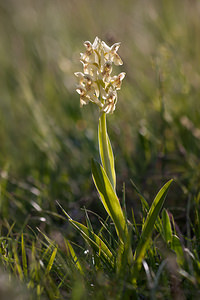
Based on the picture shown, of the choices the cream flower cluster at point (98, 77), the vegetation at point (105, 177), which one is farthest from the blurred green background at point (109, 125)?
the cream flower cluster at point (98, 77)

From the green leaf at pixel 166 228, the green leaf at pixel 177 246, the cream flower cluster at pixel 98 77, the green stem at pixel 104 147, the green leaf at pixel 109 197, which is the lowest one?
the green leaf at pixel 177 246

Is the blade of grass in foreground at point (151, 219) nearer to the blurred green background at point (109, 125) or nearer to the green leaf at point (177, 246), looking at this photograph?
the green leaf at point (177, 246)

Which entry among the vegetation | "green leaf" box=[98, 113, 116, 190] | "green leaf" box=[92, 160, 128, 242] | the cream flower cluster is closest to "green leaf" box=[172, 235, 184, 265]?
the vegetation

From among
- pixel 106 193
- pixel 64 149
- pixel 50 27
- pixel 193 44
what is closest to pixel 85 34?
pixel 50 27

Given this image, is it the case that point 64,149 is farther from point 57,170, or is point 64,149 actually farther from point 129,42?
point 129,42

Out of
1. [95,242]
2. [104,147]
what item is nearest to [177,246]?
[95,242]
